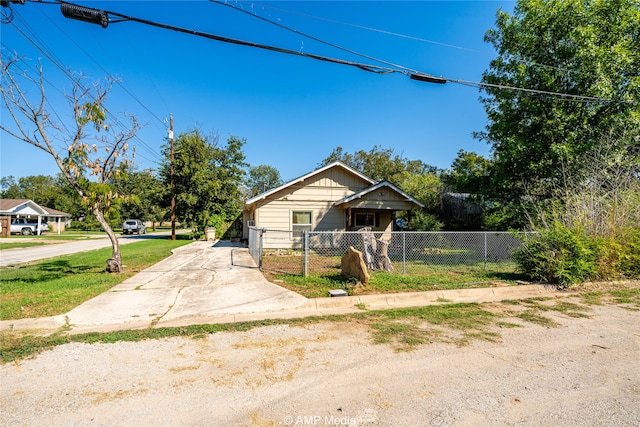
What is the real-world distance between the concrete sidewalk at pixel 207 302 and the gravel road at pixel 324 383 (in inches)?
38.7

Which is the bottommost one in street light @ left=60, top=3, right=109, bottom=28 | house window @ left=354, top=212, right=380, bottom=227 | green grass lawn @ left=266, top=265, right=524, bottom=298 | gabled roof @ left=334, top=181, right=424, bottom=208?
green grass lawn @ left=266, top=265, right=524, bottom=298

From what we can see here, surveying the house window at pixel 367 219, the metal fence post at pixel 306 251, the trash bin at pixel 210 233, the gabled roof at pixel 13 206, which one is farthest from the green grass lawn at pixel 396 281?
the gabled roof at pixel 13 206

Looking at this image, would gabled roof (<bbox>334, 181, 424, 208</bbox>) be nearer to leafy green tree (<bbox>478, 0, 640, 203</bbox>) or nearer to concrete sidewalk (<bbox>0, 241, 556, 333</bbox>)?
leafy green tree (<bbox>478, 0, 640, 203</bbox>)

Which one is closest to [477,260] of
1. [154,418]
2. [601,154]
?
[601,154]

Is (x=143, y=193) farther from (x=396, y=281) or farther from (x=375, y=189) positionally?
(x=396, y=281)

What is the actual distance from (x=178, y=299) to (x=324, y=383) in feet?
14.1

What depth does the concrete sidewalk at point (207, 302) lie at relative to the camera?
198 inches

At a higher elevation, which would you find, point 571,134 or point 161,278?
point 571,134

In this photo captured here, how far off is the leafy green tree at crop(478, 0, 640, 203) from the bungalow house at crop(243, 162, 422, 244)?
4.83 meters

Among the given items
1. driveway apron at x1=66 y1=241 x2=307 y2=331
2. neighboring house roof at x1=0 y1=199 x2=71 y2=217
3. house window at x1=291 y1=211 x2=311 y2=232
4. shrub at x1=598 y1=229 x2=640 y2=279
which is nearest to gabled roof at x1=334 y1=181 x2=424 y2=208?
house window at x1=291 y1=211 x2=311 y2=232

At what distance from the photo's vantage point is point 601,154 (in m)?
10.7

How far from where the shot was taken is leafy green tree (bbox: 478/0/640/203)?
35.5 ft

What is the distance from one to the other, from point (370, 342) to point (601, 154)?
464 inches

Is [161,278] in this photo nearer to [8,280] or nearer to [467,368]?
[8,280]
